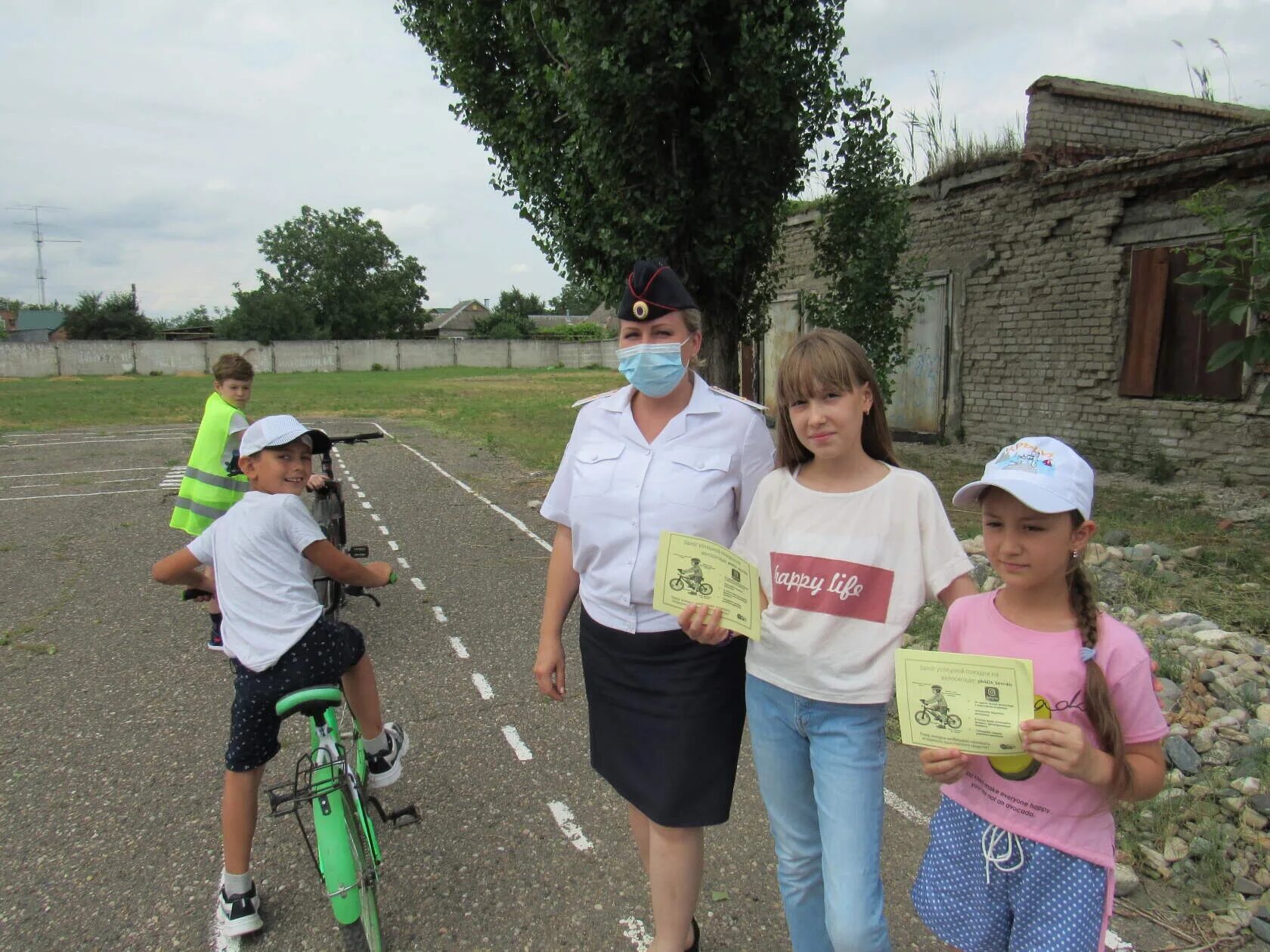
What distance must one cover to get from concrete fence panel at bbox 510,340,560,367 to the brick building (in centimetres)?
4605

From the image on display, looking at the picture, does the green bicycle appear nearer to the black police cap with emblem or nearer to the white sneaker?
the white sneaker

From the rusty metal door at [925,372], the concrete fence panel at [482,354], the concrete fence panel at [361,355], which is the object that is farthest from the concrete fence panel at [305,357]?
the rusty metal door at [925,372]

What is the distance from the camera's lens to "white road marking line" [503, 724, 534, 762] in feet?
12.9

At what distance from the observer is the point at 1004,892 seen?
1.80 meters

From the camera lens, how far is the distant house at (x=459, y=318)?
9358 centimetres

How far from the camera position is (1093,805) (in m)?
1.71

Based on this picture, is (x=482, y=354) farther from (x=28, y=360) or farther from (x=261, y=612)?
(x=261, y=612)

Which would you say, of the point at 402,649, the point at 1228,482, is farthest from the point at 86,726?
the point at 1228,482

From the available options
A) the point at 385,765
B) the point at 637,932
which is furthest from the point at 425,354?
the point at 637,932

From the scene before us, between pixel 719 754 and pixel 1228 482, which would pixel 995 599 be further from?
pixel 1228 482

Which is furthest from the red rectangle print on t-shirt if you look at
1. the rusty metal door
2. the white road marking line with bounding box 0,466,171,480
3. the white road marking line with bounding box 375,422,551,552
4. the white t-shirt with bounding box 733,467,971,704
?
the white road marking line with bounding box 0,466,171,480

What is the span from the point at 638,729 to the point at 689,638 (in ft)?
1.07

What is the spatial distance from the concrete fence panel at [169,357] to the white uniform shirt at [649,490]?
54.4m

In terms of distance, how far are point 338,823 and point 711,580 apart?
4.86 ft
